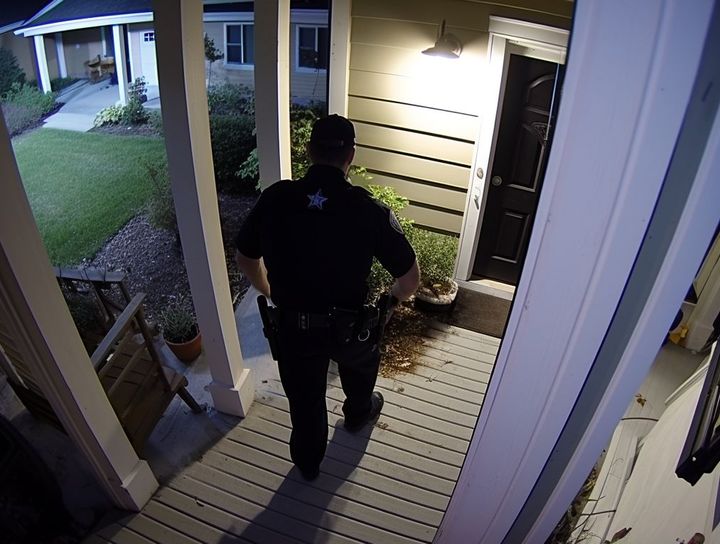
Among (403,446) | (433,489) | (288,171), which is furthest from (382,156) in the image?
(433,489)

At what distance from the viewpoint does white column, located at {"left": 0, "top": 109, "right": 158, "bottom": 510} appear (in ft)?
4.70

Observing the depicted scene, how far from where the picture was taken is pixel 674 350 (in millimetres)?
3596

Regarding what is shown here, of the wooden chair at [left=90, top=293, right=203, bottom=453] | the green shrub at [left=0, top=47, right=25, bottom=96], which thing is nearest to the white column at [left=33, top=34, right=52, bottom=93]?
the green shrub at [left=0, top=47, right=25, bottom=96]

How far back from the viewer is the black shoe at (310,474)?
2.50 m

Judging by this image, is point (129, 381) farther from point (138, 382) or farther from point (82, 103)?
point (82, 103)

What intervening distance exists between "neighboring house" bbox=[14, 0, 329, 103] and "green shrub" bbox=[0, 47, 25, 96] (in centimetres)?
29

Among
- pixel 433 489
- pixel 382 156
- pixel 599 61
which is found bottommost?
pixel 433 489

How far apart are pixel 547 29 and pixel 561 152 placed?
8.51 feet

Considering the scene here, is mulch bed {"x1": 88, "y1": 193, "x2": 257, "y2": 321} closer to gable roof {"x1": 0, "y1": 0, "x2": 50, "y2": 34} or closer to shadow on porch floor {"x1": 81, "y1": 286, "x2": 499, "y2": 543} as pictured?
shadow on porch floor {"x1": 81, "y1": 286, "x2": 499, "y2": 543}

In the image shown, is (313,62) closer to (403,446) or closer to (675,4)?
(403,446)

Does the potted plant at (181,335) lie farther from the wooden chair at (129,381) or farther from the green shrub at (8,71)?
the green shrub at (8,71)

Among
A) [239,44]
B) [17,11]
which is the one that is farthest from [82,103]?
[17,11]

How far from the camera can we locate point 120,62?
6418 mm

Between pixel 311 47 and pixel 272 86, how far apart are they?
399 cm
